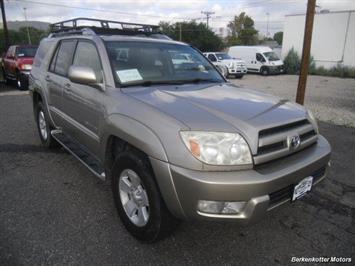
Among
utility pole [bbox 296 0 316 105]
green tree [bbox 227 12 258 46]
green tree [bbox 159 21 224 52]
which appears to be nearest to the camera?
utility pole [bbox 296 0 316 105]

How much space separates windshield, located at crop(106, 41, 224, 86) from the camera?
3.06m

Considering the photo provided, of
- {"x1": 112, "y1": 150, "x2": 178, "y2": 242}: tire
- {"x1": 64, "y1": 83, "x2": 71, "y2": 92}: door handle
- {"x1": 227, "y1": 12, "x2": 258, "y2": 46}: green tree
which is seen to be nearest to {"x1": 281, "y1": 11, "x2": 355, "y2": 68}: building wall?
{"x1": 64, "y1": 83, "x2": 71, "y2": 92}: door handle

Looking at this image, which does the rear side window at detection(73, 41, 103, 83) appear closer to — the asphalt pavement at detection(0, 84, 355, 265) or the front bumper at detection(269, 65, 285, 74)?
Result: the asphalt pavement at detection(0, 84, 355, 265)

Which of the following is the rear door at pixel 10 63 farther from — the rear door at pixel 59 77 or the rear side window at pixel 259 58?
the rear side window at pixel 259 58

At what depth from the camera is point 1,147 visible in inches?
202

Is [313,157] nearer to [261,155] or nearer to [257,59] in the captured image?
[261,155]

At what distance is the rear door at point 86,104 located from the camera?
3.07 meters

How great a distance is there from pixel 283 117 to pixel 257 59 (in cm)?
2279

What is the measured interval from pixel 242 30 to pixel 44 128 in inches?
2461

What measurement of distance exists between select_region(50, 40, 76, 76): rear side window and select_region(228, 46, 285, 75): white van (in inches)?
828

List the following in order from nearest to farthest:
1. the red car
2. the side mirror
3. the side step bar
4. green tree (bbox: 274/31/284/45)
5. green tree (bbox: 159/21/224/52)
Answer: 1. the side mirror
2. the side step bar
3. the red car
4. green tree (bbox: 159/21/224/52)
5. green tree (bbox: 274/31/284/45)

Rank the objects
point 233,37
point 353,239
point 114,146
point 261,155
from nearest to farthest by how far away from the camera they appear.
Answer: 1. point 261,155
2. point 353,239
3. point 114,146
4. point 233,37

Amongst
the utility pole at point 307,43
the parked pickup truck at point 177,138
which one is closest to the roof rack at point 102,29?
the parked pickup truck at point 177,138

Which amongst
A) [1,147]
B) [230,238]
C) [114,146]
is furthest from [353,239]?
[1,147]
